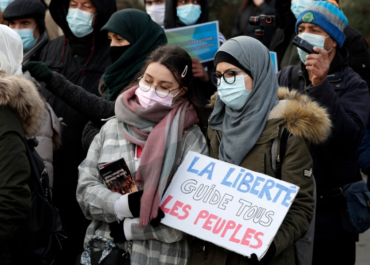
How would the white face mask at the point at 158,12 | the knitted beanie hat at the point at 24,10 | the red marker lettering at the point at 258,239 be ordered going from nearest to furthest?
the red marker lettering at the point at 258,239 → the knitted beanie hat at the point at 24,10 → the white face mask at the point at 158,12

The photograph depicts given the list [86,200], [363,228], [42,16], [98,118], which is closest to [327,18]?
[363,228]

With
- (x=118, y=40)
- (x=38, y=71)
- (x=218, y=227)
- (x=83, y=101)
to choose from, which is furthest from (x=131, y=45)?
(x=218, y=227)

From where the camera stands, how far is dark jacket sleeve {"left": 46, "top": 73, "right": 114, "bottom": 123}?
3.96 metres

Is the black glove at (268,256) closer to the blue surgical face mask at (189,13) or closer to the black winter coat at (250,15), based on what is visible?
the blue surgical face mask at (189,13)

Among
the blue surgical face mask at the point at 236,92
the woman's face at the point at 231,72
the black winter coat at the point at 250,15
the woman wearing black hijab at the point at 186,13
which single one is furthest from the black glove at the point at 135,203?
the black winter coat at the point at 250,15

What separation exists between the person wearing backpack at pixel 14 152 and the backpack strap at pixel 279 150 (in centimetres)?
133

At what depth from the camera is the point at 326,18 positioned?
13.1 feet

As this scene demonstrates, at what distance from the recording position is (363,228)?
3744 mm

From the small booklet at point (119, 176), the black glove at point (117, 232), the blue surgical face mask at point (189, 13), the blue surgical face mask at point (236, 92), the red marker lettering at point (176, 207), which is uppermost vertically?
the blue surgical face mask at point (236, 92)

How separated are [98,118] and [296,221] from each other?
65.1 inches

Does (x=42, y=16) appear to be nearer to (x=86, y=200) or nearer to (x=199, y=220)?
(x=86, y=200)

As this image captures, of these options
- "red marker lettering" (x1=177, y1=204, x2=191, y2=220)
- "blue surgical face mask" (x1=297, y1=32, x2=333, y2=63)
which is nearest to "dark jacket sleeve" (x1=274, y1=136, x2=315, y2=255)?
"red marker lettering" (x1=177, y1=204, x2=191, y2=220)

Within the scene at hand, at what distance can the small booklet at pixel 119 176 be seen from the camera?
3.30 m

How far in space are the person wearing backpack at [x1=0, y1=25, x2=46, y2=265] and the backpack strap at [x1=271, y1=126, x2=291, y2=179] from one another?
4.36 feet
